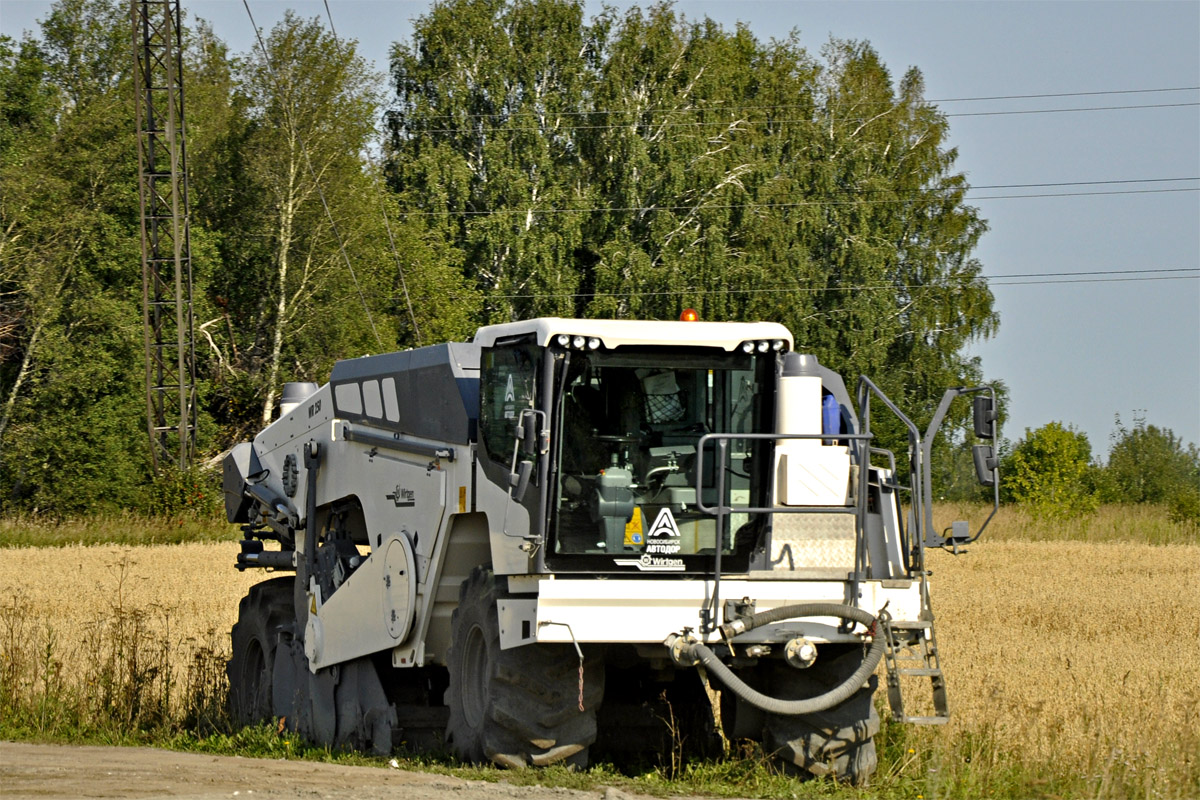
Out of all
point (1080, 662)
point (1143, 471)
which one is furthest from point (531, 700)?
point (1143, 471)

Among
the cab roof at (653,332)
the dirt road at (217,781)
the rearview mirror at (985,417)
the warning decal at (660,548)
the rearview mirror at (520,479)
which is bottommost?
the dirt road at (217,781)

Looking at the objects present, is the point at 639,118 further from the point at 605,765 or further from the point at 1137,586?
the point at 605,765

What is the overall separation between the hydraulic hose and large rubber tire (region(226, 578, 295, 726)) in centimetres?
551

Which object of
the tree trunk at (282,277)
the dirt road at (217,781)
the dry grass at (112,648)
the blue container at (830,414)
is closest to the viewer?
the dirt road at (217,781)

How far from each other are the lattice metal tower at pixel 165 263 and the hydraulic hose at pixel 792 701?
2785 centimetres

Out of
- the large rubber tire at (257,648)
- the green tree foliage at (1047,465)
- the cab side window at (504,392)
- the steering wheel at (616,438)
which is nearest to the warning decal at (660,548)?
the steering wheel at (616,438)

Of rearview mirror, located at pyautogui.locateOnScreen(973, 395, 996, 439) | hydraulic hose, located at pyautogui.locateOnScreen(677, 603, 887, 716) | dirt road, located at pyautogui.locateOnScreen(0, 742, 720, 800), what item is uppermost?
rearview mirror, located at pyautogui.locateOnScreen(973, 395, 996, 439)

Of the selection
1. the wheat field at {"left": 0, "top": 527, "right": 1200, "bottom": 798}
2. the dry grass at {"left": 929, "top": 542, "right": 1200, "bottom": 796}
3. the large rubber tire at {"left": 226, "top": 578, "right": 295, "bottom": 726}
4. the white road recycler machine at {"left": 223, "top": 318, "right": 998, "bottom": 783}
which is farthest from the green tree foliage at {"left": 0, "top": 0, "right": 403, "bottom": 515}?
the white road recycler machine at {"left": 223, "top": 318, "right": 998, "bottom": 783}

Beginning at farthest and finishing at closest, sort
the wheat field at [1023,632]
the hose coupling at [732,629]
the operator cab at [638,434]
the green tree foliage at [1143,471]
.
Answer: the green tree foliage at [1143,471] < the wheat field at [1023,632] < the operator cab at [638,434] < the hose coupling at [732,629]

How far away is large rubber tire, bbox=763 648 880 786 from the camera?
9.41 meters

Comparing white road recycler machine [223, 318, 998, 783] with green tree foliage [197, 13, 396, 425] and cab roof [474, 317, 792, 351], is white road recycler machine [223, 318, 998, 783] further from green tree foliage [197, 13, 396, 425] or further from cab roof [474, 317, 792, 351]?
green tree foliage [197, 13, 396, 425]

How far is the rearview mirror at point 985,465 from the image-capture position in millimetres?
8953

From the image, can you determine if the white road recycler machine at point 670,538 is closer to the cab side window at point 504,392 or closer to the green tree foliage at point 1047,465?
the cab side window at point 504,392

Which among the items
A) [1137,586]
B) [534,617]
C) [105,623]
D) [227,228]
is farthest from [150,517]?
[534,617]
